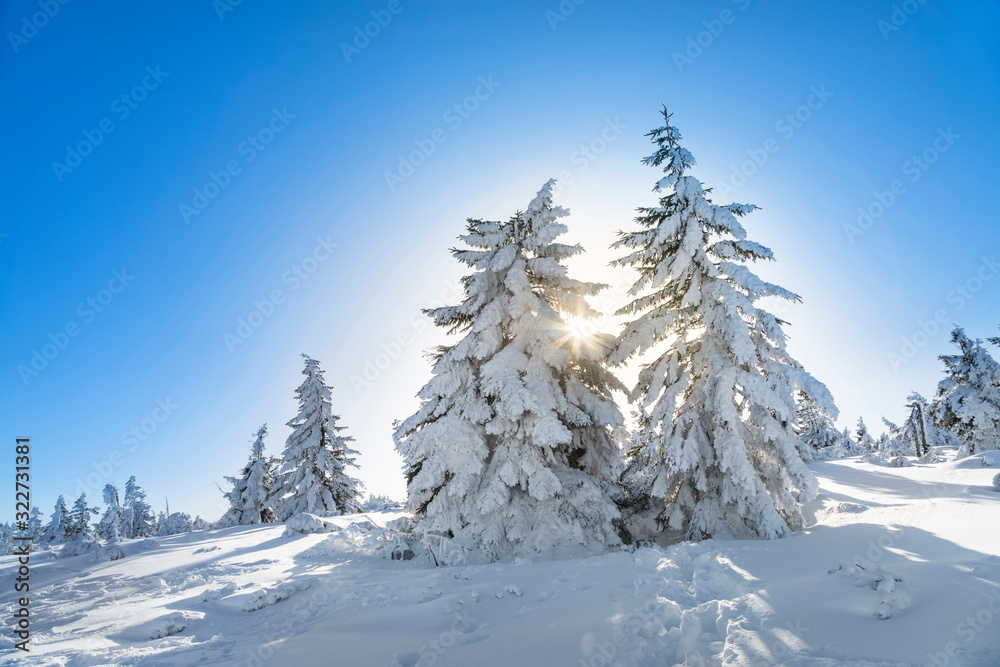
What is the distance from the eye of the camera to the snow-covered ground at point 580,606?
3.76 m

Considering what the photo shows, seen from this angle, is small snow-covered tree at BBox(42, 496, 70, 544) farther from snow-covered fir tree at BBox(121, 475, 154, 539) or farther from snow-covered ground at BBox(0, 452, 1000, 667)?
snow-covered ground at BBox(0, 452, 1000, 667)

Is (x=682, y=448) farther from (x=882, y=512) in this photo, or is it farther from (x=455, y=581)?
(x=455, y=581)

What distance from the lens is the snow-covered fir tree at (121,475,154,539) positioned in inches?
1615

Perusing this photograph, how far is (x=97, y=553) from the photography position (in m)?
11.0

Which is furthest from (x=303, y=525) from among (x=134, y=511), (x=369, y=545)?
(x=134, y=511)

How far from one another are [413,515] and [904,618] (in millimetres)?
10218

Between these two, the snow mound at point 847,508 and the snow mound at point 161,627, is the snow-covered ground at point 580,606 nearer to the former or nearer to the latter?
the snow mound at point 161,627

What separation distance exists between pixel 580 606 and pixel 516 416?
4.96 meters

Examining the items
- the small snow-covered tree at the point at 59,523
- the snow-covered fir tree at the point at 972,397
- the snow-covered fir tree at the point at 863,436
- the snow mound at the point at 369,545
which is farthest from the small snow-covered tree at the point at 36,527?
the snow-covered fir tree at the point at 863,436

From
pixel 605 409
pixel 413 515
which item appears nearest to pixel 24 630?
pixel 413 515

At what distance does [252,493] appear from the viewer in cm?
3053

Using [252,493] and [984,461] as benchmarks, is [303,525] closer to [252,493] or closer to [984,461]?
[252,493]

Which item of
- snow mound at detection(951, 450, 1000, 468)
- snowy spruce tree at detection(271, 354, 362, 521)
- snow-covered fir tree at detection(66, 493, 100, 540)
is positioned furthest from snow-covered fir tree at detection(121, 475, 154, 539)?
snow mound at detection(951, 450, 1000, 468)

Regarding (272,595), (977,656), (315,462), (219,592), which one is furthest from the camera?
(315,462)
